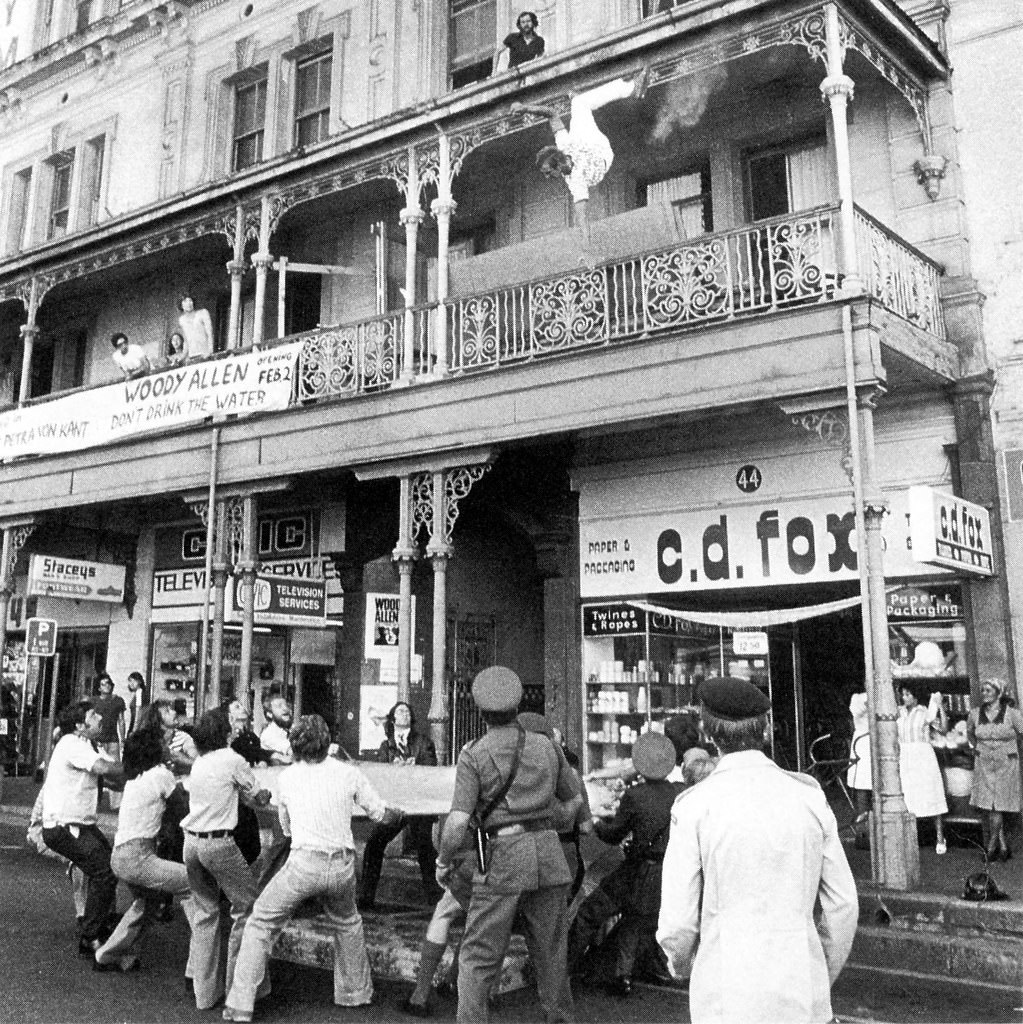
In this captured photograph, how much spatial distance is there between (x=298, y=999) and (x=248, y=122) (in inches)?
609

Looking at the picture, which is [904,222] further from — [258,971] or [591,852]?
[258,971]

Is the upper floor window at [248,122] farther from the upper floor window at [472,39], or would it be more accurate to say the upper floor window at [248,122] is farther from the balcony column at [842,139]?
the balcony column at [842,139]

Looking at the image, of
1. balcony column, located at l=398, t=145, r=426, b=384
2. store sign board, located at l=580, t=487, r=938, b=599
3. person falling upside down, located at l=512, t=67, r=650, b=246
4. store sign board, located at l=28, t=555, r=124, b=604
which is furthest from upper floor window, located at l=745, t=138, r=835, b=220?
store sign board, located at l=28, t=555, r=124, b=604

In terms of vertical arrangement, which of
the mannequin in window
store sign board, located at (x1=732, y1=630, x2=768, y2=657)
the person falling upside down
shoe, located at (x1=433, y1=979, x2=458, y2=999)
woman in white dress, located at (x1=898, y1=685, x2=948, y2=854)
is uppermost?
the person falling upside down

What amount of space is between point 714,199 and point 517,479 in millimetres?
4268

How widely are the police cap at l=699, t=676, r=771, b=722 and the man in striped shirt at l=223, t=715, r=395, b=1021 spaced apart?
3.29 metres

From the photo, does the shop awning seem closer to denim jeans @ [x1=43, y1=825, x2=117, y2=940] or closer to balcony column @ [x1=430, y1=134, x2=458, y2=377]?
balcony column @ [x1=430, y1=134, x2=458, y2=377]

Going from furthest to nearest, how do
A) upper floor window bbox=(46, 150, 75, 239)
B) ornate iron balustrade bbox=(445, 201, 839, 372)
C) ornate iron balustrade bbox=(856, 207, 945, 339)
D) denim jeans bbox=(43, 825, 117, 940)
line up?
1. upper floor window bbox=(46, 150, 75, 239)
2. ornate iron balustrade bbox=(445, 201, 839, 372)
3. ornate iron balustrade bbox=(856, 207, 945, 339)
4. denim jeans bbox=(43, 825, 117, 940)

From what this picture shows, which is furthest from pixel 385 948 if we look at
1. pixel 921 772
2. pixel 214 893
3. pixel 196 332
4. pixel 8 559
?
pixel 8 559

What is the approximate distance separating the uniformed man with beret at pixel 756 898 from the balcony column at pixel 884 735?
5441mm

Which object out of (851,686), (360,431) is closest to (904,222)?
(851,686)

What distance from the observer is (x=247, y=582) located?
42.9 feet

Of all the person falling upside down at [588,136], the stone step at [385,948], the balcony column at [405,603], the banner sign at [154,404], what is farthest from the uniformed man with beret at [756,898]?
the banner sign at [154,404]

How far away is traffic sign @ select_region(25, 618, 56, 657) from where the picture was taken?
1505cm
